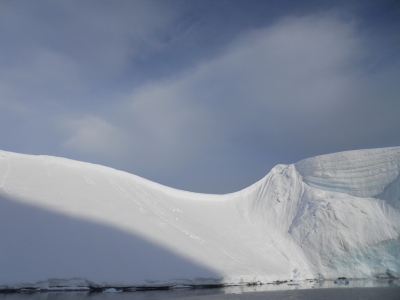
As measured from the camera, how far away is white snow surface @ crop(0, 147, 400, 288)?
11.3 meters

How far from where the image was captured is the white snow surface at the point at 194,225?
446 inches

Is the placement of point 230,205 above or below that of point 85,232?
above

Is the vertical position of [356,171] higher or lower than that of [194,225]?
higher

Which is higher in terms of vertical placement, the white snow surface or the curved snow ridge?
the curved snow ridge

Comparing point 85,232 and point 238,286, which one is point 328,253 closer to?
point 238,286

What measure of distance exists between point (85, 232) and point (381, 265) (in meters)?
14.6

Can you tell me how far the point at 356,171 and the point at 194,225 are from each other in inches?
413

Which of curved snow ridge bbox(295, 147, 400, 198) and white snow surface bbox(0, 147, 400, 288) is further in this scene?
curved snow ridge bbox(295, 147, 400, 198)

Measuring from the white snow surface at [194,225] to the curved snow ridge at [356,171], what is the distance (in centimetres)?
6

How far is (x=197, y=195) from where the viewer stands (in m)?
23.4

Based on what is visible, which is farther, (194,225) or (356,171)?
(356,171)

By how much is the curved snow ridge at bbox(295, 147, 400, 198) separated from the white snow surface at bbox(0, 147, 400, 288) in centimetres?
6

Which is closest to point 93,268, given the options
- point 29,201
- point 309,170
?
point 29,201

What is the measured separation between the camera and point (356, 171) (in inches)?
772
